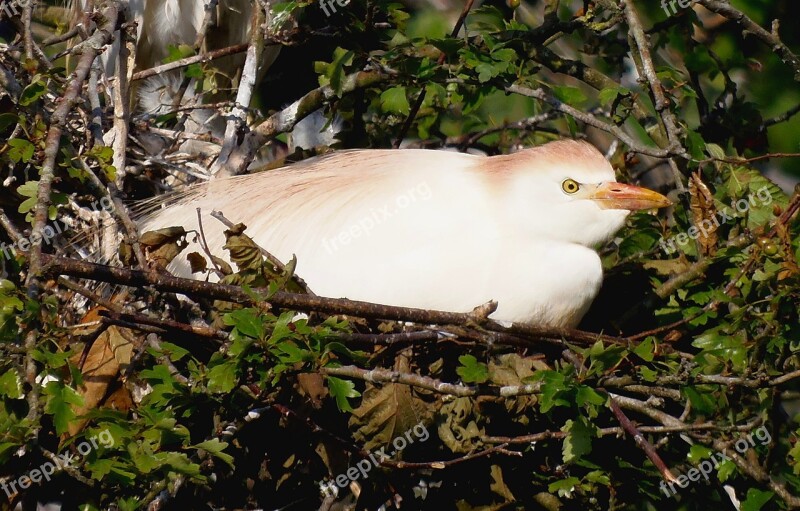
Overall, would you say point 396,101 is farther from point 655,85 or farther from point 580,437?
point 580,437

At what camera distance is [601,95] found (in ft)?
6.55

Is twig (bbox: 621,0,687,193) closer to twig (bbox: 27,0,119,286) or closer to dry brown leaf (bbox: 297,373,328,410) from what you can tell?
dry brown leaf (bbox: 297,373,328,410)

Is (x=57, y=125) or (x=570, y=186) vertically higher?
(x=57, y=125)

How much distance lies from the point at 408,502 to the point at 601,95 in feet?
2.94

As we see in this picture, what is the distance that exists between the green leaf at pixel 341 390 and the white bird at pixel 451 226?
1.20ft

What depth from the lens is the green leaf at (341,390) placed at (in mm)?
1521

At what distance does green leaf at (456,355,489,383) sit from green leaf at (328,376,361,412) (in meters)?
0.18

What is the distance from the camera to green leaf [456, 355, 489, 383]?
62.0 inches

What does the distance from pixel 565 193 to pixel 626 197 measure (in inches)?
4.8

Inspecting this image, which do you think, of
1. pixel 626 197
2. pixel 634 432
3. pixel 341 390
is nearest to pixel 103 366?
pixel 341 390

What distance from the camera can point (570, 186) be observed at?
198cm

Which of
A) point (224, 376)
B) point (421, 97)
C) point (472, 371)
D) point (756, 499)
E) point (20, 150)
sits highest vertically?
point (20, 150)

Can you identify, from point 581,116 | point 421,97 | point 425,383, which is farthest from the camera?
point 421,97

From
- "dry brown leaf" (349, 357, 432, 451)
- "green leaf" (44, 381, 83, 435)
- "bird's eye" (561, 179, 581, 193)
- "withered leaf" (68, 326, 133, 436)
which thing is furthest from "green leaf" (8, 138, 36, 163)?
"bird's eye" (561, 179, 581, 193)
